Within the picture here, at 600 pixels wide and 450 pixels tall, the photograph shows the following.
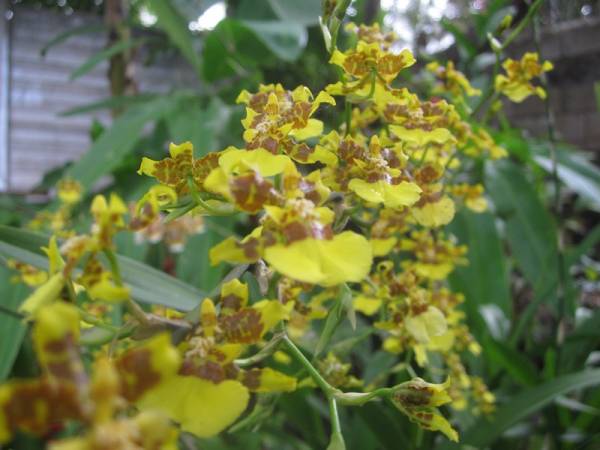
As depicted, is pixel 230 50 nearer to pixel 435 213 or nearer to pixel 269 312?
pixel 435 213

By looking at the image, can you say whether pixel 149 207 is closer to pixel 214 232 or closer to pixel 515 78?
pixel 515 78

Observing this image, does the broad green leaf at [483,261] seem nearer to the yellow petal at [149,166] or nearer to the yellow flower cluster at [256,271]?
the yellow flower cluster at [256,271]

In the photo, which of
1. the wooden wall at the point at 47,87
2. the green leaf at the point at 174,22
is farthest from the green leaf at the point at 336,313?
the wooden wall at the point at 47,87

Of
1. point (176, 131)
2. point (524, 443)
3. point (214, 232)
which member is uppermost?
point (176, 131)

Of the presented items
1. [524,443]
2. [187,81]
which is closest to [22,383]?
[524,443]

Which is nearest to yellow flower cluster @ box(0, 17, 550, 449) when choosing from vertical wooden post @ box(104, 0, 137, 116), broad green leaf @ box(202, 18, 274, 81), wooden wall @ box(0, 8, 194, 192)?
broad green leaf @ box(202, 18, 274, 81)

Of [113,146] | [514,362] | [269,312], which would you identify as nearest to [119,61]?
[113,146]
